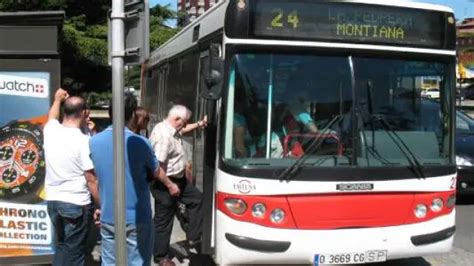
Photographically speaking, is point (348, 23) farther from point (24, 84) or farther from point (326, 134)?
point (24, 84)

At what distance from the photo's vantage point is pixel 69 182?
5.09 metres

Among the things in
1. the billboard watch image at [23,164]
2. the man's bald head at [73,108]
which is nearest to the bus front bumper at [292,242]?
the man's bald head at [73,108]

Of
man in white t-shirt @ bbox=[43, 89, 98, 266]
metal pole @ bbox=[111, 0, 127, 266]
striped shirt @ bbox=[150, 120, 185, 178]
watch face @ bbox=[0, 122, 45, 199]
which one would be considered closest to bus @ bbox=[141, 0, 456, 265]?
striped shirt @ bbox=[150, 120, 185, 178]

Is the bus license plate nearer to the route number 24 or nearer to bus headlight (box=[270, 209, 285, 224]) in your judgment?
bus headlight (box=[270, 209, 285, 224])

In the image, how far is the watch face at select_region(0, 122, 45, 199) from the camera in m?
6.06

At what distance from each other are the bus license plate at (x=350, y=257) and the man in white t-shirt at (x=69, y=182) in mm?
1955

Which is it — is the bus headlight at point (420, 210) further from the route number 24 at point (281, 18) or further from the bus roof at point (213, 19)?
the route number 24 at point (281, 18)

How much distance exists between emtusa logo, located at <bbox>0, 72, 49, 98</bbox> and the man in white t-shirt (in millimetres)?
945

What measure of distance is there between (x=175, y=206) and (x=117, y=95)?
2876 mm

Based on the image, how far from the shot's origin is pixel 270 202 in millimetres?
5512

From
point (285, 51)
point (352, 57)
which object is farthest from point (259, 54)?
point (352, 57)

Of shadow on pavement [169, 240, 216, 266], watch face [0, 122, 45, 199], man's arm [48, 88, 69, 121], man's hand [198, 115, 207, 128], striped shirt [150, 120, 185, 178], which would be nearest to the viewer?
man's arm [48, 88, 69, 121]

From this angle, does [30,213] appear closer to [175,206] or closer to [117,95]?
[175,206]

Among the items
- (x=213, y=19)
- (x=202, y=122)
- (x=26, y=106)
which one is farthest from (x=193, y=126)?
(x=26, y=106)
